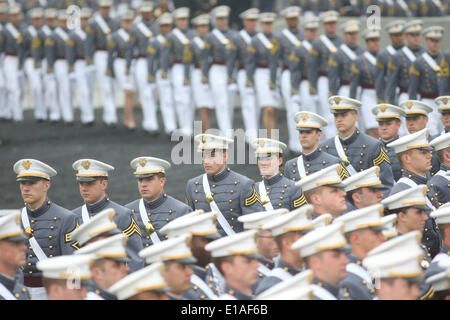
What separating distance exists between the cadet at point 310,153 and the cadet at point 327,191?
5.27 ft

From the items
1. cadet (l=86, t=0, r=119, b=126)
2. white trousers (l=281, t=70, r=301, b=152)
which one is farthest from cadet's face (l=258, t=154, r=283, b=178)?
cadet (l=86, t=0, r=119, b=126)

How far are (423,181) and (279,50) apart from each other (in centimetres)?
743

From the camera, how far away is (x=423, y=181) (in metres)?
7.65

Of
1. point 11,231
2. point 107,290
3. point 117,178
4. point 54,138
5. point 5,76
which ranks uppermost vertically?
point 5,76

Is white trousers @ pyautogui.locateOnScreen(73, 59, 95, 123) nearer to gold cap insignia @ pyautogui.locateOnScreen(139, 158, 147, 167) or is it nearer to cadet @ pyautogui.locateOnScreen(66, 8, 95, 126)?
cadet @ pyautogui.locateOnScreen(66, 8, 95, 126)

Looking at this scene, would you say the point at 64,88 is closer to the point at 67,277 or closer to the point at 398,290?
the point at 67,277

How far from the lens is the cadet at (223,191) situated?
7965 mm

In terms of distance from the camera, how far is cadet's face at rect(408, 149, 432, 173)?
7.74m

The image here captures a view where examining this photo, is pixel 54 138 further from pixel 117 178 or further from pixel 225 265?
pixel 225 265

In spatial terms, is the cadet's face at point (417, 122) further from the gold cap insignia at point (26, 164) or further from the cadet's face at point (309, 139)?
the gold cap insignia at point (26, 164)

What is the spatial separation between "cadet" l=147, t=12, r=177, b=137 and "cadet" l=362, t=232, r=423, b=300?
11359 mm

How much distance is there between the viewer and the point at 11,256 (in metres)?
5.99

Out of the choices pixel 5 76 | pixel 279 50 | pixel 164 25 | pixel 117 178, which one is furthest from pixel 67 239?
pixel 5 76

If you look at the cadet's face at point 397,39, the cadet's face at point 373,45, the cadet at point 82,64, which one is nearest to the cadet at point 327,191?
the cadet's face at point 397,39
